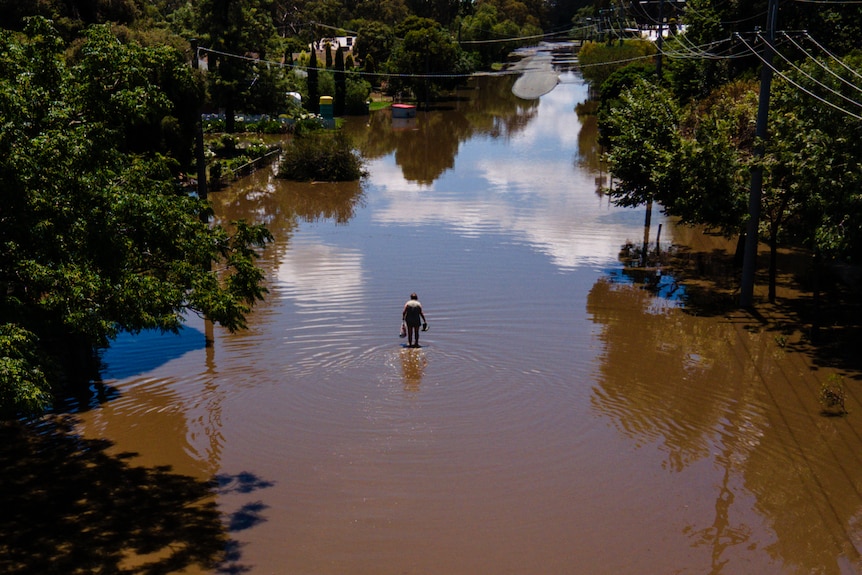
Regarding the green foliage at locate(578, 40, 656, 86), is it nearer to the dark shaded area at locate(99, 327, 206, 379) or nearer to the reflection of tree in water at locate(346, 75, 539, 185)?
the reflection of tree in water at locate(346, 75, 539, 185)

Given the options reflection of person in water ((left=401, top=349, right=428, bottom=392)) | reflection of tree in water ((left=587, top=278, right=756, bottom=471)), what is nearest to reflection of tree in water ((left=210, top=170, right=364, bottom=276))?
reflection of person in water ((left=401, top=349, right=428, bottom=392))

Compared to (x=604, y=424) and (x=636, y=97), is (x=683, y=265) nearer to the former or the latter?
(x=636, y=97)

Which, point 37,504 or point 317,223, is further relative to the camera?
point 317,223

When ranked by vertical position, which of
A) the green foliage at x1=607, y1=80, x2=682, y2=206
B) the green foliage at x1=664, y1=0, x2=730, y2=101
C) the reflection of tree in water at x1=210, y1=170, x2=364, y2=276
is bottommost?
the reflection of tree in water at x1=210, y1=170, x2=364, y2=276

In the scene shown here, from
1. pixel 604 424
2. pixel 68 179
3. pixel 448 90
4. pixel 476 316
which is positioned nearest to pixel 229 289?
pixel 68 179

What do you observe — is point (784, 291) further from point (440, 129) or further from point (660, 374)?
point (440, 129)

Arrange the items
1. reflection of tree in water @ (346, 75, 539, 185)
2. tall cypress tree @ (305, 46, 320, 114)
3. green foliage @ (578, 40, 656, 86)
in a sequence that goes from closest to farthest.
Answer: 1. reflection of tree in water @ (346, 75, 539, 185)
2. tall cypress tree @ (305, 46, 320, 114)
3. green foliage @ (578, 40, 656, 86)
